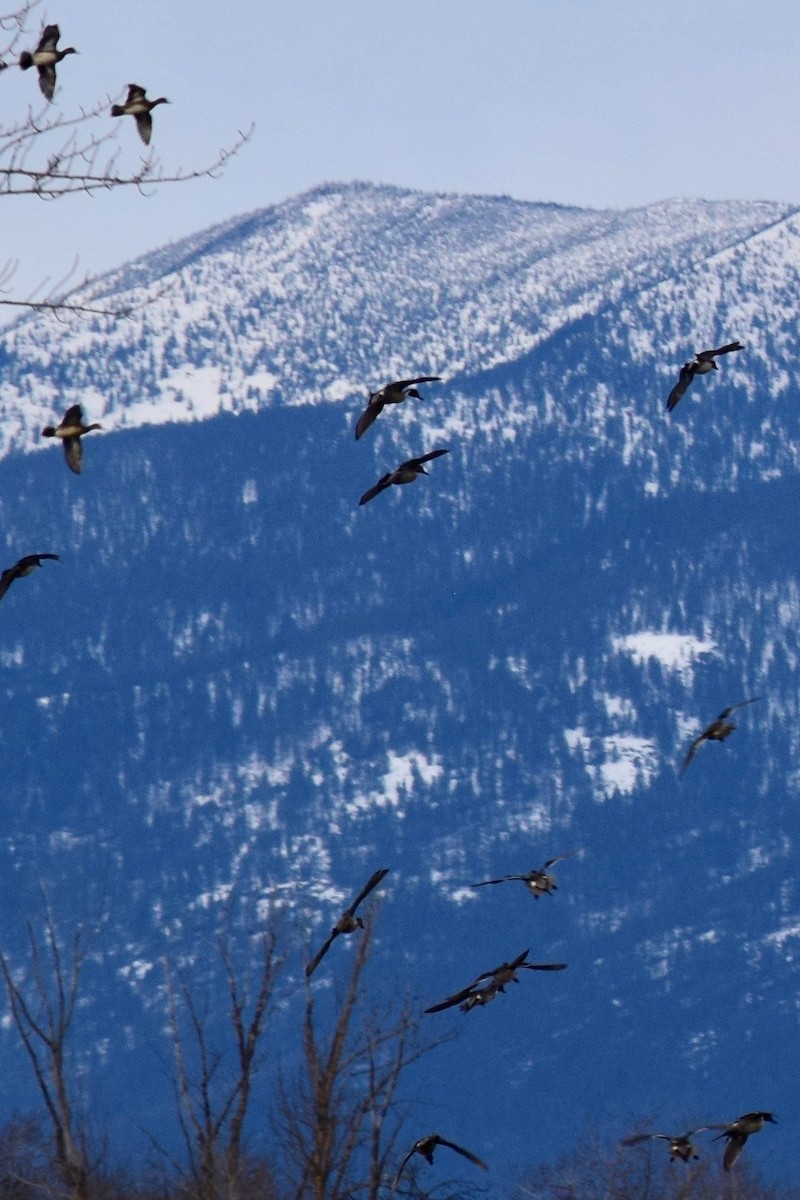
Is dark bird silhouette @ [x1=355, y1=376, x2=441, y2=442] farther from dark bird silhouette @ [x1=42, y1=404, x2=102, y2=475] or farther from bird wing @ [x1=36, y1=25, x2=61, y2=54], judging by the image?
bird wing @ [x1=36, y1=25, x2=61, y2=54]

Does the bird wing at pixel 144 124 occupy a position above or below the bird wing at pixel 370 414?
above

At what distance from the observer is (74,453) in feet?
41.0

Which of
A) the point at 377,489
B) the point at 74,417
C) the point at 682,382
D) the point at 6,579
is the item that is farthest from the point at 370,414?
the point at 6,579

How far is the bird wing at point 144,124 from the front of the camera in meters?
11.3

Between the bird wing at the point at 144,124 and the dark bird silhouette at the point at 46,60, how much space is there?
91 centimetres

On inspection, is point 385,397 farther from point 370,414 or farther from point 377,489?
point 377,489

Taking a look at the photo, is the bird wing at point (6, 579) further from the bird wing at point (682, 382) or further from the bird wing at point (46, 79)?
Answer: the bird wing at point (682, 382)

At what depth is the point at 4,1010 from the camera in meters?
197

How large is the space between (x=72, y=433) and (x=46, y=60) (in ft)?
8.46

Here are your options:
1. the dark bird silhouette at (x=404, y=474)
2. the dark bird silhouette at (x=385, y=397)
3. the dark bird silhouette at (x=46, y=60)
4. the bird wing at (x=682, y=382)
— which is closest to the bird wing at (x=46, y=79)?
the dark bird silhouette at (x=46, y=60)

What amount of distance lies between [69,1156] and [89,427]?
261 inches

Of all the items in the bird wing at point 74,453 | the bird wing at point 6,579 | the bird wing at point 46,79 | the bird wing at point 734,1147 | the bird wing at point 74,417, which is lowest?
the bird wing at point 734,1147

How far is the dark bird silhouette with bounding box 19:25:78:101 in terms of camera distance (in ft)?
34.1

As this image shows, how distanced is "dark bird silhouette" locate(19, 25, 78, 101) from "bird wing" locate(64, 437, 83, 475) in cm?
257
